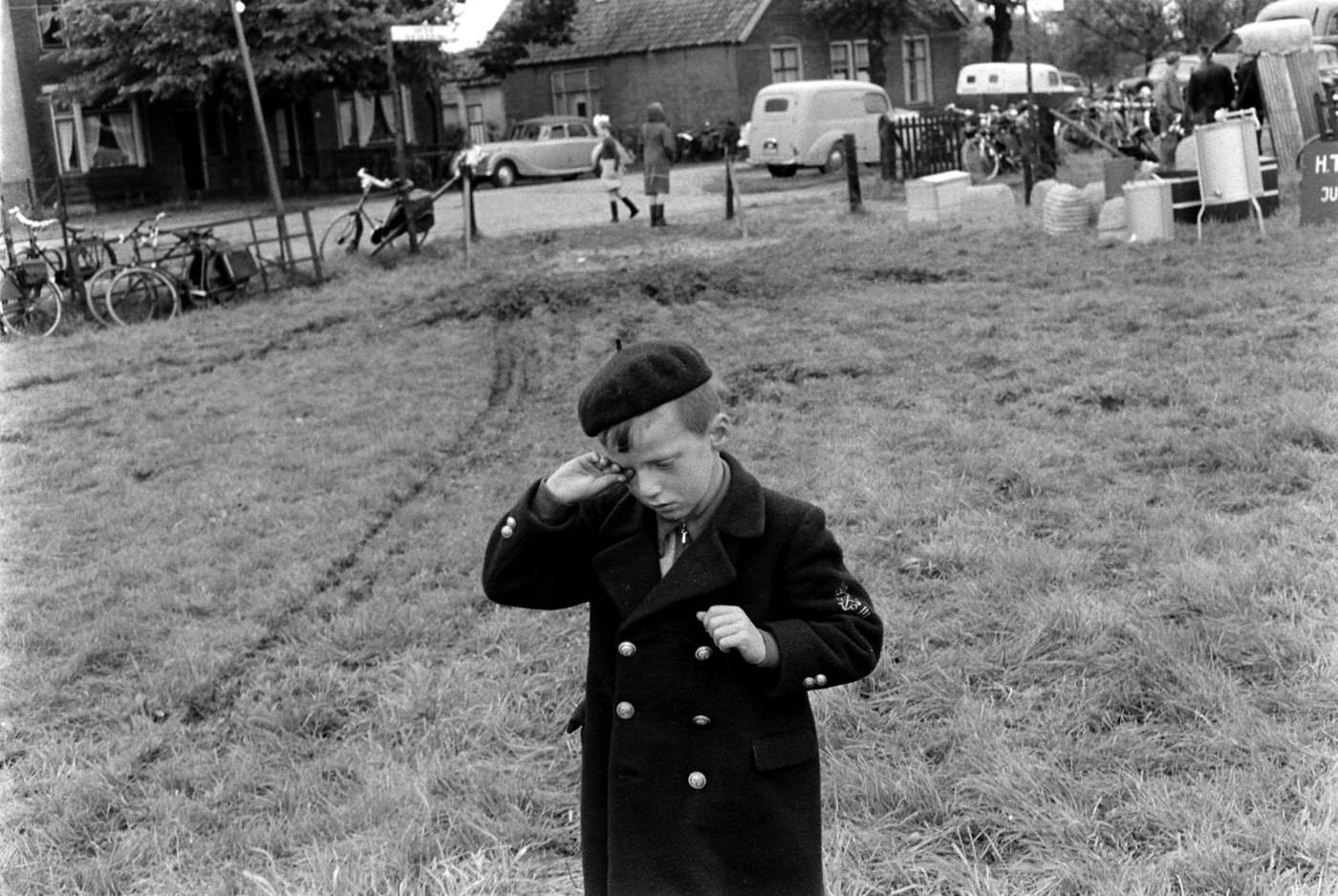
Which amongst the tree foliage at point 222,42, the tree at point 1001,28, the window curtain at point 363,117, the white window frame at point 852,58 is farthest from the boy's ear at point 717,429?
the tree at point 1001,28

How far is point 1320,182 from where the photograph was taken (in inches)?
471

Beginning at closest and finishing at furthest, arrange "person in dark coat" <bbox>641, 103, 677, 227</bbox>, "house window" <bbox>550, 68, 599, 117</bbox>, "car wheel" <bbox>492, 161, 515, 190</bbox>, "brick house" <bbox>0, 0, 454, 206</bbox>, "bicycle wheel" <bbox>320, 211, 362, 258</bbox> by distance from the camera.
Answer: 1. "bicycle wheel" <bbox>320, 211, 362, 258</bbox>
2. "person in dark coat" <bbox>641, 103, 677, 227</bbox>
3. "brick house" <bbox>0, 0, 454, 206</bbox>
4. "car wheel" <bbox>492, 161, 515, 190</bbox>
5. "house window" <bbox>550, 68, 599, 117</bbox>

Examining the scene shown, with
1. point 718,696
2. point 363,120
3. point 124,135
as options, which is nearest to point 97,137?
point 124,135

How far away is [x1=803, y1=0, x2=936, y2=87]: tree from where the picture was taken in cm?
4397

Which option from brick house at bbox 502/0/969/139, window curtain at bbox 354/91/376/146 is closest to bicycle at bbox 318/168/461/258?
window curtain at bbox 354/91/376/146

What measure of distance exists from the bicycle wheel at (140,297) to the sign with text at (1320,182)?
9995 millimetres

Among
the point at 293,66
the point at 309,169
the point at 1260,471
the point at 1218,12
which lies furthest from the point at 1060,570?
the point at 1218,12

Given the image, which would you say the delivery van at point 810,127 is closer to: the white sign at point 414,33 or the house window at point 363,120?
the house window at point 363,120

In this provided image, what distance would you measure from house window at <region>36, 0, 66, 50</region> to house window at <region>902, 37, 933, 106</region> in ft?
86.4

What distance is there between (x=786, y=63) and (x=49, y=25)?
20851 mm

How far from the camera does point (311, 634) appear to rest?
5.32 metres

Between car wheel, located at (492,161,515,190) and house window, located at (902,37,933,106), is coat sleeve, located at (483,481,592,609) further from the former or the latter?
house window, located at (902,37,933,106)

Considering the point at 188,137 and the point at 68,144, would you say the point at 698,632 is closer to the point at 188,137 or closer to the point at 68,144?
the point at 68,144

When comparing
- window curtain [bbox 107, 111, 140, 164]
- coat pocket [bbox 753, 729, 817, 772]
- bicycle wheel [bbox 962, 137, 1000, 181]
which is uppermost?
window curtain [bbox 107, 111, 140, 164]
